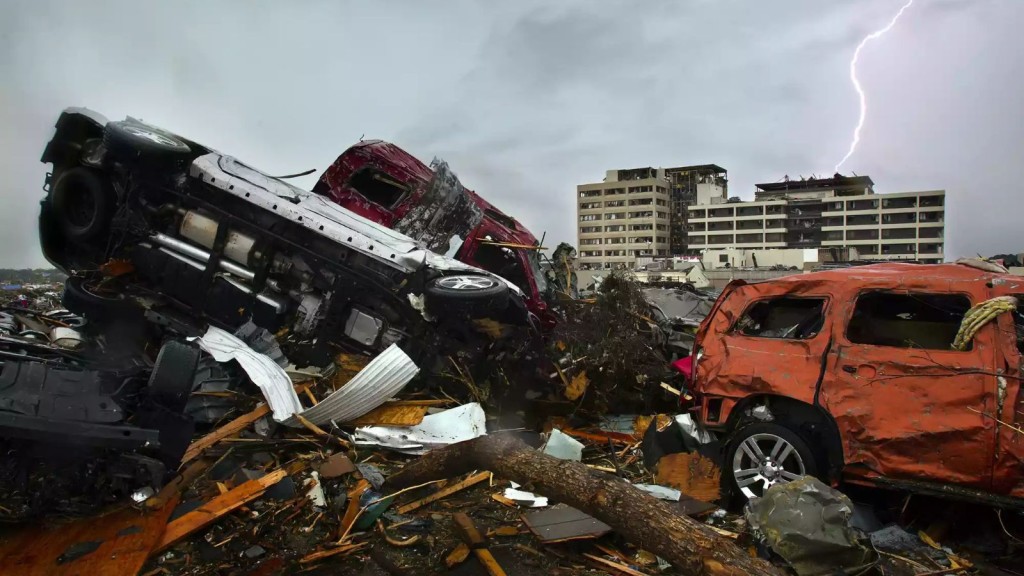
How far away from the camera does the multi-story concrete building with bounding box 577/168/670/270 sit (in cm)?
9519

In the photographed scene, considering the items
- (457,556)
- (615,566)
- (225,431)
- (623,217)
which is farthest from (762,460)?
(623,217)

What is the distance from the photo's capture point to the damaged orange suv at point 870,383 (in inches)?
132

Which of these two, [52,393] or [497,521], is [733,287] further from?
[52,393]

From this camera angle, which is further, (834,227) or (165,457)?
(834,227)

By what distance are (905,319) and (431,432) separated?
391 centimetres

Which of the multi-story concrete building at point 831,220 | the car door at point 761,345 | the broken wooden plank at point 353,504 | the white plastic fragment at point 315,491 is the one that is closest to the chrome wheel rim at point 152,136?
the white plastic fragment at point 315,491

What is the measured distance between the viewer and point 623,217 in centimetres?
9794

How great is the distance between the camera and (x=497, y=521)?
3.98 m

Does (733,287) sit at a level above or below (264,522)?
above

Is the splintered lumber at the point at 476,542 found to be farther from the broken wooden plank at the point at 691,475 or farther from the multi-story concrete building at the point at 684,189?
the multi-story concrete building at the point at 684,189

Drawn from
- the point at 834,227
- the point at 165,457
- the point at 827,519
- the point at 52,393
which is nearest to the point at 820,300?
the point at 827,519

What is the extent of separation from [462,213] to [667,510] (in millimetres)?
5434

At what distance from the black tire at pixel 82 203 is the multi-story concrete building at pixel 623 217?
3428 inches

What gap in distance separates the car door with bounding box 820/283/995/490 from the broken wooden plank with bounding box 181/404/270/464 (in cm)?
463
